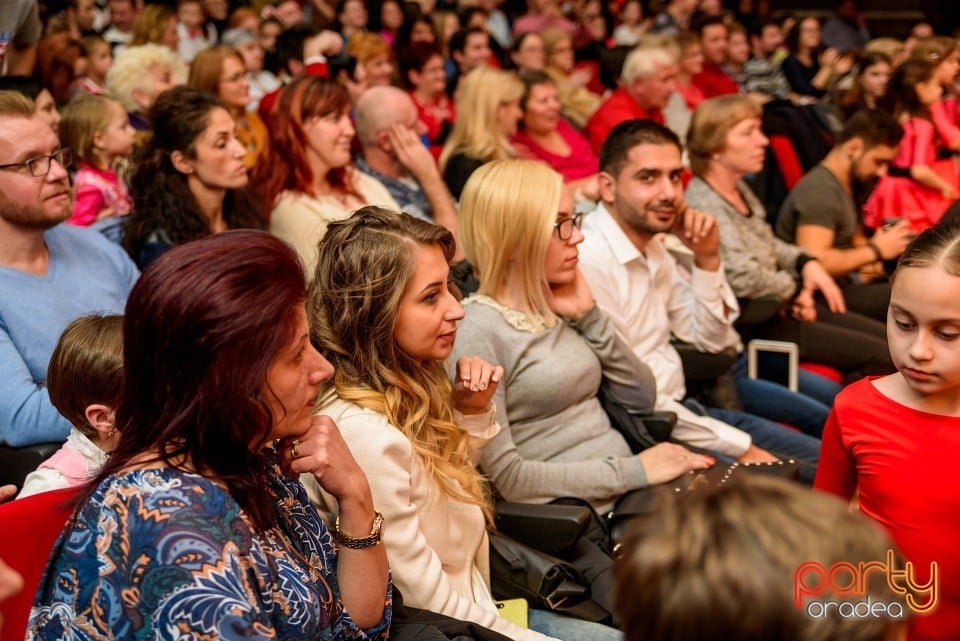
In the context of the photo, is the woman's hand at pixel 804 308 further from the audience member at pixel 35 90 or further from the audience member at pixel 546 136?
the audience member at pixel 35 90

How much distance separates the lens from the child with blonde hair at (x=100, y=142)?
3291mm

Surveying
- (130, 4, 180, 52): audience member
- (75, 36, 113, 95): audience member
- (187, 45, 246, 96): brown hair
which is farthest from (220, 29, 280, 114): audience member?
(187, 45, 246, 96): brown hair

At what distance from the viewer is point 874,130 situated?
3.90 m

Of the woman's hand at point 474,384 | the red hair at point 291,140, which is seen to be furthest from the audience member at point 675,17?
the woman's hand at point 474,384

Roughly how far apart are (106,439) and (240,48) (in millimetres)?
4183

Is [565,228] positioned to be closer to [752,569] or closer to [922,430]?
[922,430]

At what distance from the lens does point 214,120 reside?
296 centimetres

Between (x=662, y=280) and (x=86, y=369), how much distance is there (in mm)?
1691

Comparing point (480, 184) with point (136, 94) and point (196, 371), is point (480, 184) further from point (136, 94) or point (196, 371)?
point (136, 94)

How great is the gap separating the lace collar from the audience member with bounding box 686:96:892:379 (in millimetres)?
1261

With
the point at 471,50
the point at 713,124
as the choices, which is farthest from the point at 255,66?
the point at 713,124

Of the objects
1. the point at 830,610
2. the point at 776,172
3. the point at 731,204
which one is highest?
the point at 830,610

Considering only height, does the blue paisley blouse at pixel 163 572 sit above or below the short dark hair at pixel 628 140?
above

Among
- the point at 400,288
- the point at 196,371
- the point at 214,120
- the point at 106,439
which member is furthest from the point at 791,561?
the point at 214,120
